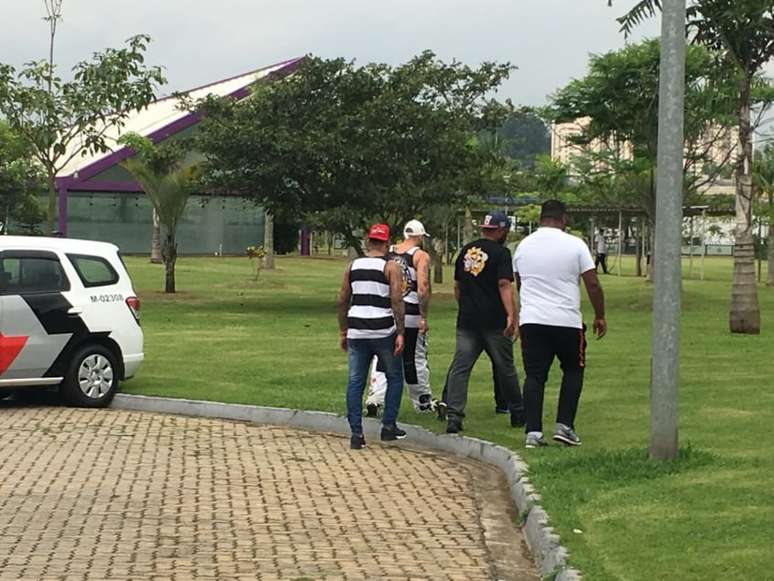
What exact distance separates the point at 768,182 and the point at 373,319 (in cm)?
3679

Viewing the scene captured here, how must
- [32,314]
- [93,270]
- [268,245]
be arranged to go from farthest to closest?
1. [268,245]
2. [93,270]
3. [32,314]

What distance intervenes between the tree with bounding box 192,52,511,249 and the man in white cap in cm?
1419

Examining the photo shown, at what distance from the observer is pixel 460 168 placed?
27.7 m

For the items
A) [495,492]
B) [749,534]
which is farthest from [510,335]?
[749,534]

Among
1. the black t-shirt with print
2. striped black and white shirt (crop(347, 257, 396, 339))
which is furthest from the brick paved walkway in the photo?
the black t-shirt with print

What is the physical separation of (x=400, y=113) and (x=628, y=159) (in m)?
14.1

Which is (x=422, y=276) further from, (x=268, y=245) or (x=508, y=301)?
(x=268, y=245)

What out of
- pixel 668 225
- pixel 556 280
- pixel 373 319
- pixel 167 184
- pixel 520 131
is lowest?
pixel 373 319

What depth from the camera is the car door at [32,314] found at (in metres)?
12.7

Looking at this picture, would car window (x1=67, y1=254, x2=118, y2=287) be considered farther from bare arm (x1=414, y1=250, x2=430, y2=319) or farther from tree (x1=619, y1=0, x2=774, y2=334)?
tree (x1=619, y1=0, x2=774, y2=334)

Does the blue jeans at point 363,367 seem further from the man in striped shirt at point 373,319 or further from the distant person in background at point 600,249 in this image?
the distant person in background at point 600,249

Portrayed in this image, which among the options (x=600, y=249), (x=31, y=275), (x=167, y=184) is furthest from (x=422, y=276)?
(x=600, y=249)

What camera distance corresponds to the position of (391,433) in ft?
35.7

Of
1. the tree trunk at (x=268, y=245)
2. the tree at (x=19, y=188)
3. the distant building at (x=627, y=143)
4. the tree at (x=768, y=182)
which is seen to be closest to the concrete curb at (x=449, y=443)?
the distant building at (x=627, y=143)
